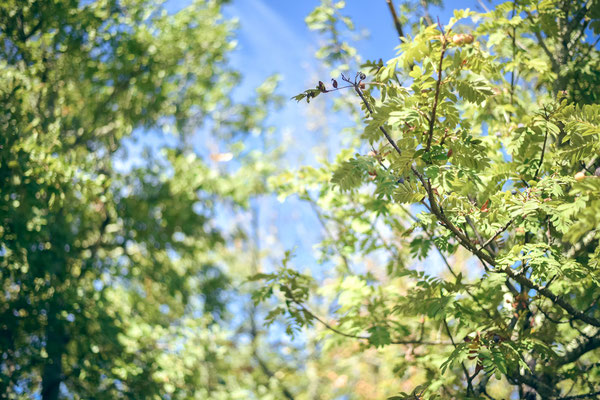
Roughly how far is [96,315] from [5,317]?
3.10 ft

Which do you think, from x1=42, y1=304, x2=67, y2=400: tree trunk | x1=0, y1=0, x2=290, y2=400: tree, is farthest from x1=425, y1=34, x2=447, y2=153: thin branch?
x1=42, y1=304, x2=67, y2=400: tree trunk

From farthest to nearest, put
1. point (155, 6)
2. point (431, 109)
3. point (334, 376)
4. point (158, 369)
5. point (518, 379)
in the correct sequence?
1. point (334, 376)
2. point (155, 6)
3. point (158, 369)
4. point (518, 379)
5. point (431, 109)

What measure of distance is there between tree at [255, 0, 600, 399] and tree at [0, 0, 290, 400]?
8.10 ft

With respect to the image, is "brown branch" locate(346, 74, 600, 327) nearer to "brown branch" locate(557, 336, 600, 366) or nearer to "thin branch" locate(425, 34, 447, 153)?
"thin branch" locate(425, 34, 447, 153)

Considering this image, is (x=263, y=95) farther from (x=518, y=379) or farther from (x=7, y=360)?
(x=518, y=379)

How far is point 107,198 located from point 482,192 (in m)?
4.65

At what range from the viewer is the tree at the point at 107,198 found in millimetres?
4004

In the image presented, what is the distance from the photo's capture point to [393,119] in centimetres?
177

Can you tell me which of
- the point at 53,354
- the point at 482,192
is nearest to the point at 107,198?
the point at 53,354

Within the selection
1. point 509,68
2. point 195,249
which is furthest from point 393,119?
point 195,249

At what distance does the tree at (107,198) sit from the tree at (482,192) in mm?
2468

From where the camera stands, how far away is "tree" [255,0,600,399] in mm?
1938

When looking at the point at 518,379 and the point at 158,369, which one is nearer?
the point at 518,379

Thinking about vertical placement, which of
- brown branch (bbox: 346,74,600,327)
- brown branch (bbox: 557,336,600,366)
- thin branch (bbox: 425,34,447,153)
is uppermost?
thin branch (bbox: 425,34,447,153)
